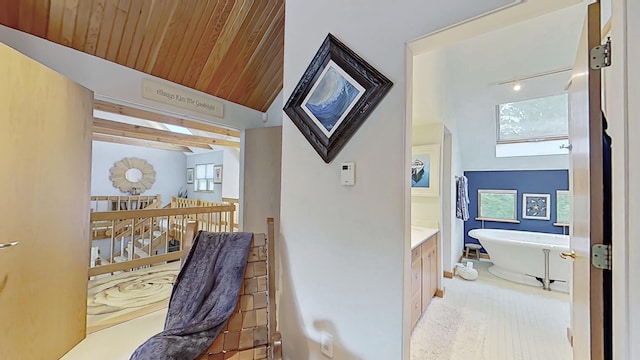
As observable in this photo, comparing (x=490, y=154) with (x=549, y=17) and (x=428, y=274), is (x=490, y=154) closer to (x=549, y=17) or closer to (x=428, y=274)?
(x=549, y=17)

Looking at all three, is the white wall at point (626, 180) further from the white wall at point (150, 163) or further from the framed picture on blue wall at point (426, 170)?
the white wall at point (150, 163)

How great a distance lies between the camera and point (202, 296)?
58.8 inches

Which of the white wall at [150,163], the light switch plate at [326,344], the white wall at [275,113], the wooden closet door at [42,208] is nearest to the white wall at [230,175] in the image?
the white wall at [150,163]

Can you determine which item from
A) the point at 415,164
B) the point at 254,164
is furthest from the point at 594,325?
the point at 254,164

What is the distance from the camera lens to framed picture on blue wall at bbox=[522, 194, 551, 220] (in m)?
4.39

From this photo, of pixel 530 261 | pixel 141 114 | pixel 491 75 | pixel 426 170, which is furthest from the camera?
pixel 491 75

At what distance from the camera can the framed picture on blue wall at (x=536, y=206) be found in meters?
4.39

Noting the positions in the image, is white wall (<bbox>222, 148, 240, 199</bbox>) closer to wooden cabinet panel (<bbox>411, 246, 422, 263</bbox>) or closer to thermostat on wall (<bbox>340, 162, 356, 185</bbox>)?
wooden cabinet panel (<bbox>411, 246, 422, 263</bbox>)

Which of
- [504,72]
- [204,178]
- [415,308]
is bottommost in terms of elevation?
[415,308]

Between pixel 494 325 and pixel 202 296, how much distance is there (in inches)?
102

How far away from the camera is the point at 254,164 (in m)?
3.32

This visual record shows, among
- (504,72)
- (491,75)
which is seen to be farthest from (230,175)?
(504,72)

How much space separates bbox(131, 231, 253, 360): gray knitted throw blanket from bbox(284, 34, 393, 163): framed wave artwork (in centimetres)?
82

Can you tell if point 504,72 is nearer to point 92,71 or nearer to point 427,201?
point 427,201
